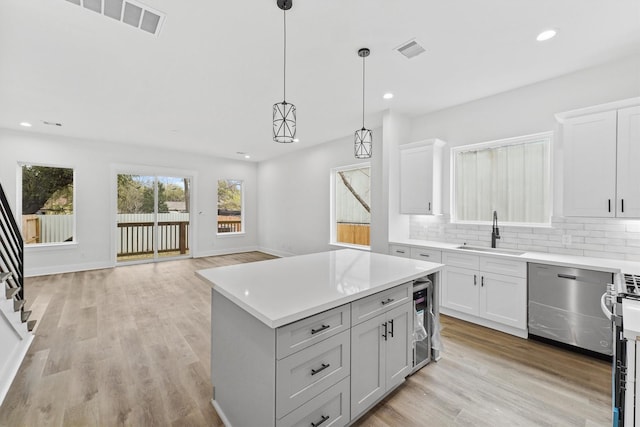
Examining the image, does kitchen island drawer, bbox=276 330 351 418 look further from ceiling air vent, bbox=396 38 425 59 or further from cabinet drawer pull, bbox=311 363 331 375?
ceiling air vent, bbox=396 38 425 59

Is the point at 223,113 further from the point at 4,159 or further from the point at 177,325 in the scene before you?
the point at 4,159

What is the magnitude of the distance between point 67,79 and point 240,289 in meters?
3.45

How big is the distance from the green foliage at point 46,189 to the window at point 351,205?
218 inches

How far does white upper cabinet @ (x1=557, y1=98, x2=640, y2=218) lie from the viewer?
240 centimetres

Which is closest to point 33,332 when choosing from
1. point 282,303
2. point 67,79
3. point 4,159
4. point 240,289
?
point 67,79

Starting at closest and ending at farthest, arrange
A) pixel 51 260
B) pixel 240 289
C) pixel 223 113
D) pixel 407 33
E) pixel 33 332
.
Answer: pixel 240 289 → pixel 407 33 → pixel 33 332 → pixel 223 113 → pixel 51 260

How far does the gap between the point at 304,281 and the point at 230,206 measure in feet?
22.3

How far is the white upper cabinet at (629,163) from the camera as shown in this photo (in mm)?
2375

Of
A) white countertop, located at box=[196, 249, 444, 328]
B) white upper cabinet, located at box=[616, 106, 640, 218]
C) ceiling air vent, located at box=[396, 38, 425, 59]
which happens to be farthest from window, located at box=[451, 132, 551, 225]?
white countertop, located at box=[196, 249, 444, 328]

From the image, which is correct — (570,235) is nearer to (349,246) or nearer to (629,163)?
(629,163)

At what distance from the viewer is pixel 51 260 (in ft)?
17.8

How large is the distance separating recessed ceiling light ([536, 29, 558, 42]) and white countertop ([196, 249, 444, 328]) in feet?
7.10

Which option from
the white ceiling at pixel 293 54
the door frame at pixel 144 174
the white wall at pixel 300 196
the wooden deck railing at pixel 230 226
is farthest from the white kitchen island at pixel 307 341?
the wooden deck railing at pixel 230 226

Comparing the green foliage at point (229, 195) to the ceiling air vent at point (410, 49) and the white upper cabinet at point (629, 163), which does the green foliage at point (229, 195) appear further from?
the white upper cabinet at point (629, 163)
